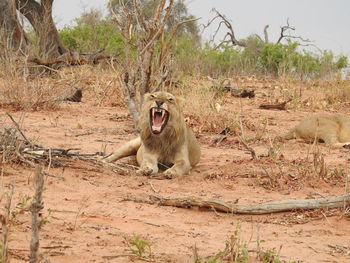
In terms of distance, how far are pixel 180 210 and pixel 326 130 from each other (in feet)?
19.1

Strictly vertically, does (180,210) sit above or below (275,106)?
below

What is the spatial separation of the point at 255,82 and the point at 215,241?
48.3 feet

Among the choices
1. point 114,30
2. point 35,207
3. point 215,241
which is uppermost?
point 114,30

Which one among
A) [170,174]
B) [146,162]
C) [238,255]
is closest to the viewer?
[238,255]

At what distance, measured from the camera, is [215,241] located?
4.38 meters

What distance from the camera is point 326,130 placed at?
10.5 m

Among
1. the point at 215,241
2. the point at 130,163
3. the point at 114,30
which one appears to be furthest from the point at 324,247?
the point at 114,30

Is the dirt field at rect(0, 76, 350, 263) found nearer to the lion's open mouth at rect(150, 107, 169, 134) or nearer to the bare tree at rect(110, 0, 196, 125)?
the lion's open mouth at rect(150, 107, 169, 134)

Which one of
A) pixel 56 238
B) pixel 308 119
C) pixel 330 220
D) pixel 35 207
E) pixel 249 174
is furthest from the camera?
pixel 308 119

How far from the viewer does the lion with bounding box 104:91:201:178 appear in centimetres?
711

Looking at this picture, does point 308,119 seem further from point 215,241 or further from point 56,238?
point 56,238

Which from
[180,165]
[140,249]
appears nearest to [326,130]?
[180,165]

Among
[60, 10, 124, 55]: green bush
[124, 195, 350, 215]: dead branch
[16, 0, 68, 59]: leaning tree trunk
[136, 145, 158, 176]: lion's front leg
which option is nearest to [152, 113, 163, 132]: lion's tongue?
[136, 145, 158, 176]: lion's front leg

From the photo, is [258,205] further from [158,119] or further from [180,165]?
[158,119]
